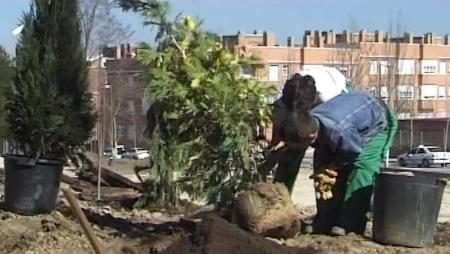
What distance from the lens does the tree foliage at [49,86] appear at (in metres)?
9.16

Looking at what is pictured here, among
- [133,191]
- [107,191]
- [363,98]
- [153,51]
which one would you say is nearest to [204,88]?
[153,51]

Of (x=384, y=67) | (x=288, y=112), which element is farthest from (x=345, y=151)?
(x=384, y=67)

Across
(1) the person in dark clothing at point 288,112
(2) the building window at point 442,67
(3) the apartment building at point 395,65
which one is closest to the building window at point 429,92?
(3) the apartment building at point 395,65

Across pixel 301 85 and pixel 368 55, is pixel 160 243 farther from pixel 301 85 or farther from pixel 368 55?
pixel 368 55

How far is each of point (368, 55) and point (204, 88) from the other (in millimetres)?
61357

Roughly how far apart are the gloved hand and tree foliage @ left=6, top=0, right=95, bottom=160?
2.36m

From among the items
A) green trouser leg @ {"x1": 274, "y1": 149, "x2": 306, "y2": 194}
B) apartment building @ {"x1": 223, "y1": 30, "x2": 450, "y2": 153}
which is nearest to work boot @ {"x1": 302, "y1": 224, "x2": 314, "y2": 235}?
green trouser leg @ {"x1": 274, "y1": 149, "x2": 306, "y2": 194}

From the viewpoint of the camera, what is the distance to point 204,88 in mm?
8328

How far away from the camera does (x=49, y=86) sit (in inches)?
360

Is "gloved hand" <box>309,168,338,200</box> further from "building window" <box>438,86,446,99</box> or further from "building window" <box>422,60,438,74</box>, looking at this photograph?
"building window" <box>438,86,446,99</box>

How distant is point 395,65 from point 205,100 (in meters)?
58.3

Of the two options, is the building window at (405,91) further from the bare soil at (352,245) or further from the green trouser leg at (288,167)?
the bare soil at (352,245)

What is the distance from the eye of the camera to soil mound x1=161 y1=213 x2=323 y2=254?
22.4ft

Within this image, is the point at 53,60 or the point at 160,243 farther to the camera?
the point at 53,60
